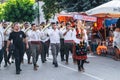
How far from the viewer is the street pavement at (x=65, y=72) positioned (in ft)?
42.3

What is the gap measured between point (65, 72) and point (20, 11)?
2160 inches

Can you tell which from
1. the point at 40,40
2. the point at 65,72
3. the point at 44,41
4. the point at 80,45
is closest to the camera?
the point at 80,45

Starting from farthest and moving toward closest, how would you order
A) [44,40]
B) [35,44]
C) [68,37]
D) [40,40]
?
[44,40], [68,37], [40,40], [35,44]

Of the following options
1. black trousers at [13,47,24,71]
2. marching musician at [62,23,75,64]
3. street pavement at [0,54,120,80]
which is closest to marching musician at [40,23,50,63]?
street pavement at [0,54,120,80]

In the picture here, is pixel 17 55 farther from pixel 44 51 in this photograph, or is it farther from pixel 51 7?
pixel 51 7

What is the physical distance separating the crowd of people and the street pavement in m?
0.31

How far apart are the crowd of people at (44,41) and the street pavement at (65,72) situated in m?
0.31

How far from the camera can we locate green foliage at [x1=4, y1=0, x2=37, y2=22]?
66.9 meters

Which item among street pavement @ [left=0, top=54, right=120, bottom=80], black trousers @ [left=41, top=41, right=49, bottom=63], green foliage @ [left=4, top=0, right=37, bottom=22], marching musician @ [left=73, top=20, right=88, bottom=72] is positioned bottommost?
street pavement @ [left=0, top=54, right=120, bottom=80]

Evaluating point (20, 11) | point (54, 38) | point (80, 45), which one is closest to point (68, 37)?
point (54, 38)

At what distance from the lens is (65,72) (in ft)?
46.6

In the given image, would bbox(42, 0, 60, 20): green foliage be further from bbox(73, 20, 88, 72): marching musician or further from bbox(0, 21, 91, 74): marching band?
bbox(73, 20, 88, 72): marching musician

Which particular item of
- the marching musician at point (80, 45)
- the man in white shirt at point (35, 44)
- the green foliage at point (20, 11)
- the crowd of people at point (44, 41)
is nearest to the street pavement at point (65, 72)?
the crowd of people at point (44, 41)

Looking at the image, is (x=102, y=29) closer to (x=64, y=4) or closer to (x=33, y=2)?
(x=64, y=4)
